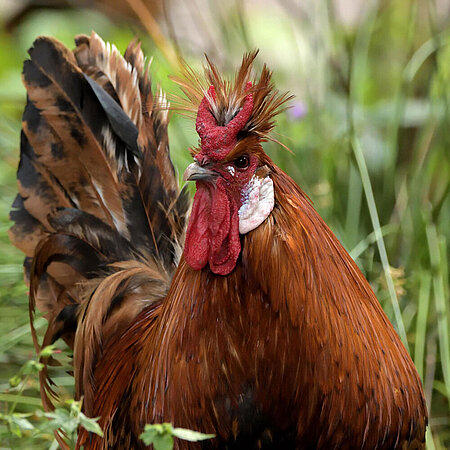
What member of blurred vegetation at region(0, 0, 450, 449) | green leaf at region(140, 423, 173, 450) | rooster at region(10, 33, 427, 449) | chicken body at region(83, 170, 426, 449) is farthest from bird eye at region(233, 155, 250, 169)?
blurred vegetation at region(0, 0, 450, 449)

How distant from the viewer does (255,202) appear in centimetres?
208

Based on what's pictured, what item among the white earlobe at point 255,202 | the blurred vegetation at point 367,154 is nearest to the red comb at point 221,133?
the white earlobe at point 255,202

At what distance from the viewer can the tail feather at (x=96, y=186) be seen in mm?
2916

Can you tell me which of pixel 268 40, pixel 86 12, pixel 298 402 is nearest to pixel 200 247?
pixel 298 402

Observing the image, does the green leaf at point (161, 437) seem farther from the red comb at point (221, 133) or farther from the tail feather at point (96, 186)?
the tail feather at point (96, 186)

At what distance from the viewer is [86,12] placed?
22.1ft

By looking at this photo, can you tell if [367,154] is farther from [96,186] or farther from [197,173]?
[197,173]

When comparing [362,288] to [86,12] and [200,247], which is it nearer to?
[200,247]

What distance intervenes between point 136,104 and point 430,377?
193 centimetres

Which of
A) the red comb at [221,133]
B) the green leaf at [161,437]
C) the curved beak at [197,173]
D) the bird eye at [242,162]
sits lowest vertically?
the green leaf at [161,437]

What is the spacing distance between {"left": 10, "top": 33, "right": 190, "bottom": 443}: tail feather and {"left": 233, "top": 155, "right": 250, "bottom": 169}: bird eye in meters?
0.87

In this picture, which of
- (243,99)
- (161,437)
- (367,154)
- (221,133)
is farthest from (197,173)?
(367,154)

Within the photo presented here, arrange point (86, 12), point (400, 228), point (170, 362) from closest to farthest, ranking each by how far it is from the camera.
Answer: point (170, 362)
point (400, 228)
point (86, 12)

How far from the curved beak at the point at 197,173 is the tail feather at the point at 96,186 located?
85 cm
